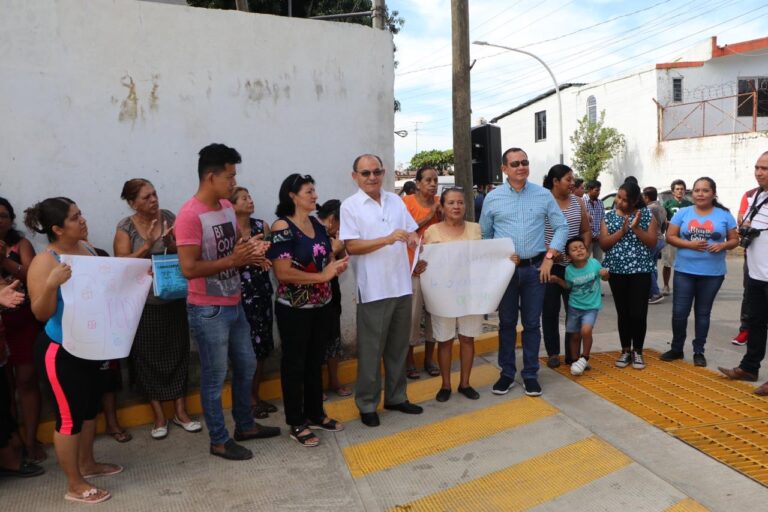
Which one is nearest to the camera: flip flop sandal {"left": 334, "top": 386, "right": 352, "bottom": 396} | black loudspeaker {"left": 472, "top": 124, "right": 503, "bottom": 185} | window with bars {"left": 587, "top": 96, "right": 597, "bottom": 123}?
flip flop sandal {"left": 334, "top": 386, "right": 352, "bottom": 396}

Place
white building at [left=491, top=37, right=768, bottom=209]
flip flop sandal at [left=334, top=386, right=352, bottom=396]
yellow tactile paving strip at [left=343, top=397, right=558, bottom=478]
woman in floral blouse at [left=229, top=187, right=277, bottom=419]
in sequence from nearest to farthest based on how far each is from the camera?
yellow tactile paving strip at [left=343, top=397, right=558, bottom=478]
woman in floral blouse at [left=229, top=187, right=277, bottom=419]
flip flop sandal at [left=334, top=386, right=352, bottom=396]
white building at [left=491, top=37, right=768, bottom=209]

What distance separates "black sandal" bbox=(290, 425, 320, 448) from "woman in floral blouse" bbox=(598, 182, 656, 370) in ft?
10.9

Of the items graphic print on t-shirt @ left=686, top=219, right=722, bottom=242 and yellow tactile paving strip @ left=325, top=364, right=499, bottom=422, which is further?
graphic print on t-shirt @ left=686, top=219, right=722, bottom=242

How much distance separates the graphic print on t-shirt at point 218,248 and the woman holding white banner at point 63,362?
71cm

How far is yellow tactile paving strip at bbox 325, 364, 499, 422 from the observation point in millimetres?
4805

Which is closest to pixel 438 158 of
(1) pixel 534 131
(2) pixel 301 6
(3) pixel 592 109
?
(1) pixel 534 131

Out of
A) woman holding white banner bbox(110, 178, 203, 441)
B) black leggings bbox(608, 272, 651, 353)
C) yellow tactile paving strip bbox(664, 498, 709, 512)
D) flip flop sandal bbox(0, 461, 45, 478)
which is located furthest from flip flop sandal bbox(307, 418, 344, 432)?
black leggings bbox(608, 272, 651, 353)

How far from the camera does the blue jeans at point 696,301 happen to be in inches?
223

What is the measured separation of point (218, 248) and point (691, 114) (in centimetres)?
2065

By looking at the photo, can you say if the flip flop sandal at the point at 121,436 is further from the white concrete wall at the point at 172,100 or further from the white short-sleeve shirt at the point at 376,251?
the white short-sleeve shirt at the point at 376,251

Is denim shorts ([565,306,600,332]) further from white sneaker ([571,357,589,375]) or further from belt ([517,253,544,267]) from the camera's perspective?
belt ([517,253,544,267])


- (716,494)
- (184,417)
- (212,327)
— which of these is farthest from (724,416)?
(184,417)

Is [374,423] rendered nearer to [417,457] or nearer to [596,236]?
[417,457]

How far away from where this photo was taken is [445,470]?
3.75 m
